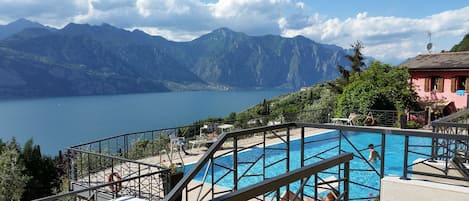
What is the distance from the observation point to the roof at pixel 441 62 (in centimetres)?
1908

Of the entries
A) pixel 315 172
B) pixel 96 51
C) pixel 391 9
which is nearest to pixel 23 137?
pixel 391 9

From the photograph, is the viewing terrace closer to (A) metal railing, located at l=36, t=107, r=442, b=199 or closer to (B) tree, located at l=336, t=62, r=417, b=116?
(A) metal railing, located at l=36, t=107, r=442, b=199

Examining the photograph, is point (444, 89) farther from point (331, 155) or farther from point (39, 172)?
point (39, 172)

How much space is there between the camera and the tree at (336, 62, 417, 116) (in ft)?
56.4

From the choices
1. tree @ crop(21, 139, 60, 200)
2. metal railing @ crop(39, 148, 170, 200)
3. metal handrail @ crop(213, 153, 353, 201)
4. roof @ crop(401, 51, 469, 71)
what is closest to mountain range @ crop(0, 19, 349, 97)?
roof @ crop(401, 51, 469, 71)

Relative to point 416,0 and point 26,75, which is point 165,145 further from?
point 26,75

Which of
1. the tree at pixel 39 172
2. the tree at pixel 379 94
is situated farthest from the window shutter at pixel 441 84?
the tree at pixel 39 172

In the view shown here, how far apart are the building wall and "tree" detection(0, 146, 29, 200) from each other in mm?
19144

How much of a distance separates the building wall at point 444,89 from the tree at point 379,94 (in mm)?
2454

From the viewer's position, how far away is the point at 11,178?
964 centimetres

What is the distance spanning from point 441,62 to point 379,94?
5.98 m

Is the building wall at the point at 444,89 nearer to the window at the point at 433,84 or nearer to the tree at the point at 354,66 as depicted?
the window at the point at 433,84

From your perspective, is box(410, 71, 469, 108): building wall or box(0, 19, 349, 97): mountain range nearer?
box(410, 71, 469, 108): building wall

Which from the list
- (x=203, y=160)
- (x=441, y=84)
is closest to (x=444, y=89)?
(x=441, y=84)
